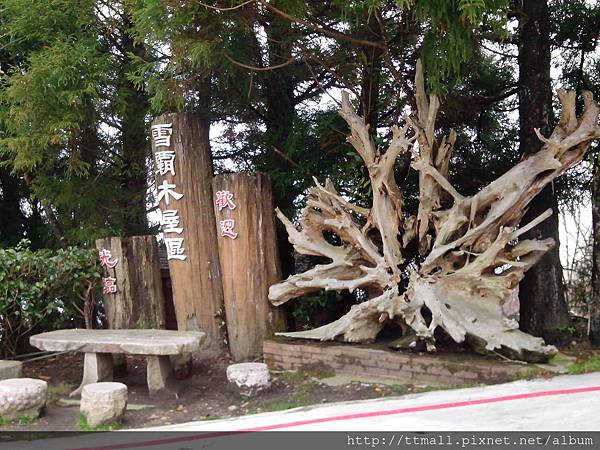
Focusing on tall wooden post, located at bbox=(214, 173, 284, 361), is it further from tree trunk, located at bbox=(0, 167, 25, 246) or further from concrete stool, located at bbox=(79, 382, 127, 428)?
tree trunk, located at bbox=(0, 167, 25, 246)

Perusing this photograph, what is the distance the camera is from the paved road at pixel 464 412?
3602mm

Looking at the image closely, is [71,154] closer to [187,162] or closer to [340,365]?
[187,162]

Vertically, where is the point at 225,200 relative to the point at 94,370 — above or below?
above

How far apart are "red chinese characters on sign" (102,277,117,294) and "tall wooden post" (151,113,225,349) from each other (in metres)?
0.69

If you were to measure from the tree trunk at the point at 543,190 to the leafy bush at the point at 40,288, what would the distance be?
16.0ft

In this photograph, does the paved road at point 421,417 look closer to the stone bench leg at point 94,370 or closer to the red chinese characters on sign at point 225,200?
the stone bench leg at point 94,370

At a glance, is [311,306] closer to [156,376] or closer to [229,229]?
[229,229]

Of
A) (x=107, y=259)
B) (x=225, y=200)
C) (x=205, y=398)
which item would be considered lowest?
(x=205, y=398)

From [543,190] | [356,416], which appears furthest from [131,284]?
[543,190]

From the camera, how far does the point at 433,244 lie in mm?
5844

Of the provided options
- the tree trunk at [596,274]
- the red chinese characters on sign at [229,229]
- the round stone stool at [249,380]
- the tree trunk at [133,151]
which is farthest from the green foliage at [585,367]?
the tree trunk at [133,151]

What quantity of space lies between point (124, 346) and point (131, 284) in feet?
5.12

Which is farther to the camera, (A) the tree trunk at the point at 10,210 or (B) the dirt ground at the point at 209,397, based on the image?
(A) the tree trunk at the point at 10,210

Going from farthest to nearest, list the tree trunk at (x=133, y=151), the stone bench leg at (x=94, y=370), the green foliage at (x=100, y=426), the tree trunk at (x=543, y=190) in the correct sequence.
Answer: the tree trunk at (x=133, y=151)
the tree trunk at (x=543, y=190)
the stone bench leg at (x=94, y=370)
the green foliage at (x=100, y=426)
